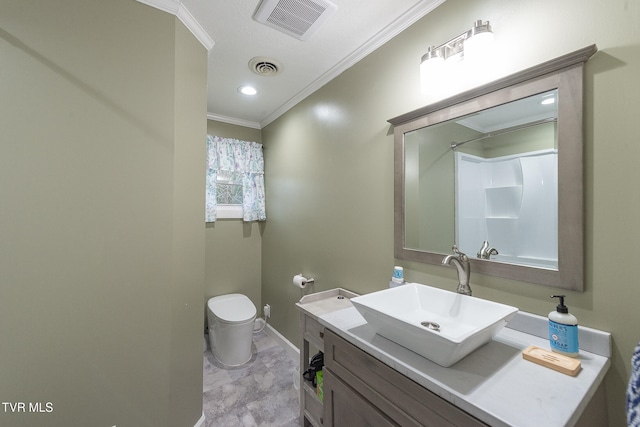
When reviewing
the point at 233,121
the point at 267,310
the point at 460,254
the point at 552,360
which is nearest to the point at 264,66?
the point at 233,121

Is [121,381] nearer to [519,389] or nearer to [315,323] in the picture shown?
[315,323]

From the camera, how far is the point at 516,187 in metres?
1.07

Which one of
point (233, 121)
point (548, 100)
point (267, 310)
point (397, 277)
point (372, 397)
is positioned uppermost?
point (233, 121)

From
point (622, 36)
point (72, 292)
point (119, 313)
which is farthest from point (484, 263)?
point (72, 292)

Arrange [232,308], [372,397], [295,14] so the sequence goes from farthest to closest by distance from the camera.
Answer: [232,308]
[295,14]
[372,397]

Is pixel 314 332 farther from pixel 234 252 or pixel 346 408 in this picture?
pixel 234 252

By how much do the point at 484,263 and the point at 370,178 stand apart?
0.81 metres

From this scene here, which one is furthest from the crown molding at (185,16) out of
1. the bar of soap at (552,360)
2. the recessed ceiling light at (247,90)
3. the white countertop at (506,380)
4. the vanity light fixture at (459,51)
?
the bar of soap at (552,360)

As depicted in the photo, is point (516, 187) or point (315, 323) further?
point (315, 323)

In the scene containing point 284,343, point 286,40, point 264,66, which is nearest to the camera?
point 286,40

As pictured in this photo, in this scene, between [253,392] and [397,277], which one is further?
[253,392]

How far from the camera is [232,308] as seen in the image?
240 cm

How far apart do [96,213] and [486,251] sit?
1808 mm

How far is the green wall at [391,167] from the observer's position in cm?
81
